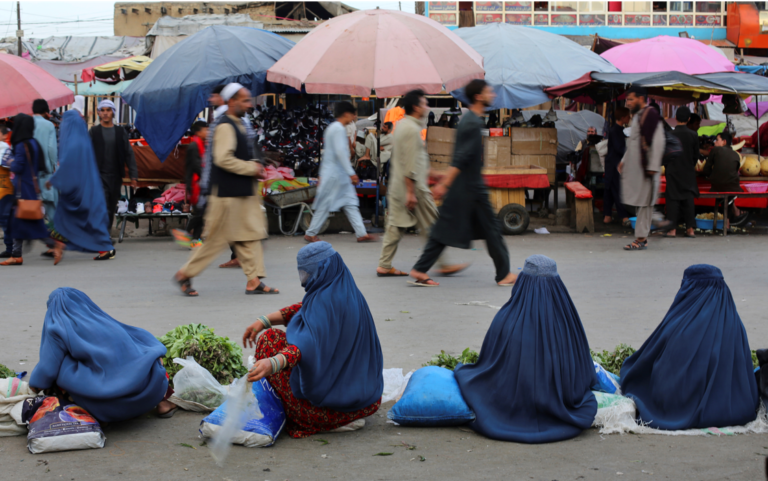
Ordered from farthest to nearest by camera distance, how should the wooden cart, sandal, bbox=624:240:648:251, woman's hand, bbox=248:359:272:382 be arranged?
the wooden cart → sandal, bbox=624:240:648:251 → woman's hand, bbox=248:359:272:382

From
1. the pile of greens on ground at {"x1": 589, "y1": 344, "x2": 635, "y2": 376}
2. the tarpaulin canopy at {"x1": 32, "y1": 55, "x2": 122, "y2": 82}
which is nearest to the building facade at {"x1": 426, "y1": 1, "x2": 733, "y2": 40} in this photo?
the tarpaulin canopy at {"x1": 32, "y1": 55, "x2": 122, "y2": 82}

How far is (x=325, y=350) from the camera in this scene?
3.25m

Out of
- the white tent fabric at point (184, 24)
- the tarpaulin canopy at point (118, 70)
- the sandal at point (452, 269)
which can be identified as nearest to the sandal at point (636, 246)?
the sandal at point (452, 269)

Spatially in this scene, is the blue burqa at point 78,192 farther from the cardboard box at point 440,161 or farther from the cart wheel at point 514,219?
the cart wheel at point 514,219

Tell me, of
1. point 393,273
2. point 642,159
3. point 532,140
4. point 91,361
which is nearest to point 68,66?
point 532,140

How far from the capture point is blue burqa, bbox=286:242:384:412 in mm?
3234

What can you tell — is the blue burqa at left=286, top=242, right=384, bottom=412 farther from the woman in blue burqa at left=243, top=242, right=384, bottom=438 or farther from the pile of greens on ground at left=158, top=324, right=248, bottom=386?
the pile of greens on ground at left=158, top=324, right=248, bottom=386

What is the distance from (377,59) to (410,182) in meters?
3.37

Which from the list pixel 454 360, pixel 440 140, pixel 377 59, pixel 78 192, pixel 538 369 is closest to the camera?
pixel 538 369

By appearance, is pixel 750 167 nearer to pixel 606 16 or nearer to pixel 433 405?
pixel 433 405

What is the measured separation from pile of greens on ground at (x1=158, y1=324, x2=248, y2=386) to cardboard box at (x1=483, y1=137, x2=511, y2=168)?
7.20 metres

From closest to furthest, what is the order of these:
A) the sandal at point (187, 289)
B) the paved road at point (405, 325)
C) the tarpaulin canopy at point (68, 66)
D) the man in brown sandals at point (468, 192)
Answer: the paved road at point (405, 325) < the man in brown sandals at point (468, 192) < the sandal at point (187, 289) < the tarpaulin canopy at point (68, 66)

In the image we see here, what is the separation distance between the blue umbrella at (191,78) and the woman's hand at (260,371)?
830 cm

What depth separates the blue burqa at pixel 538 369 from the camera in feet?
11.0
